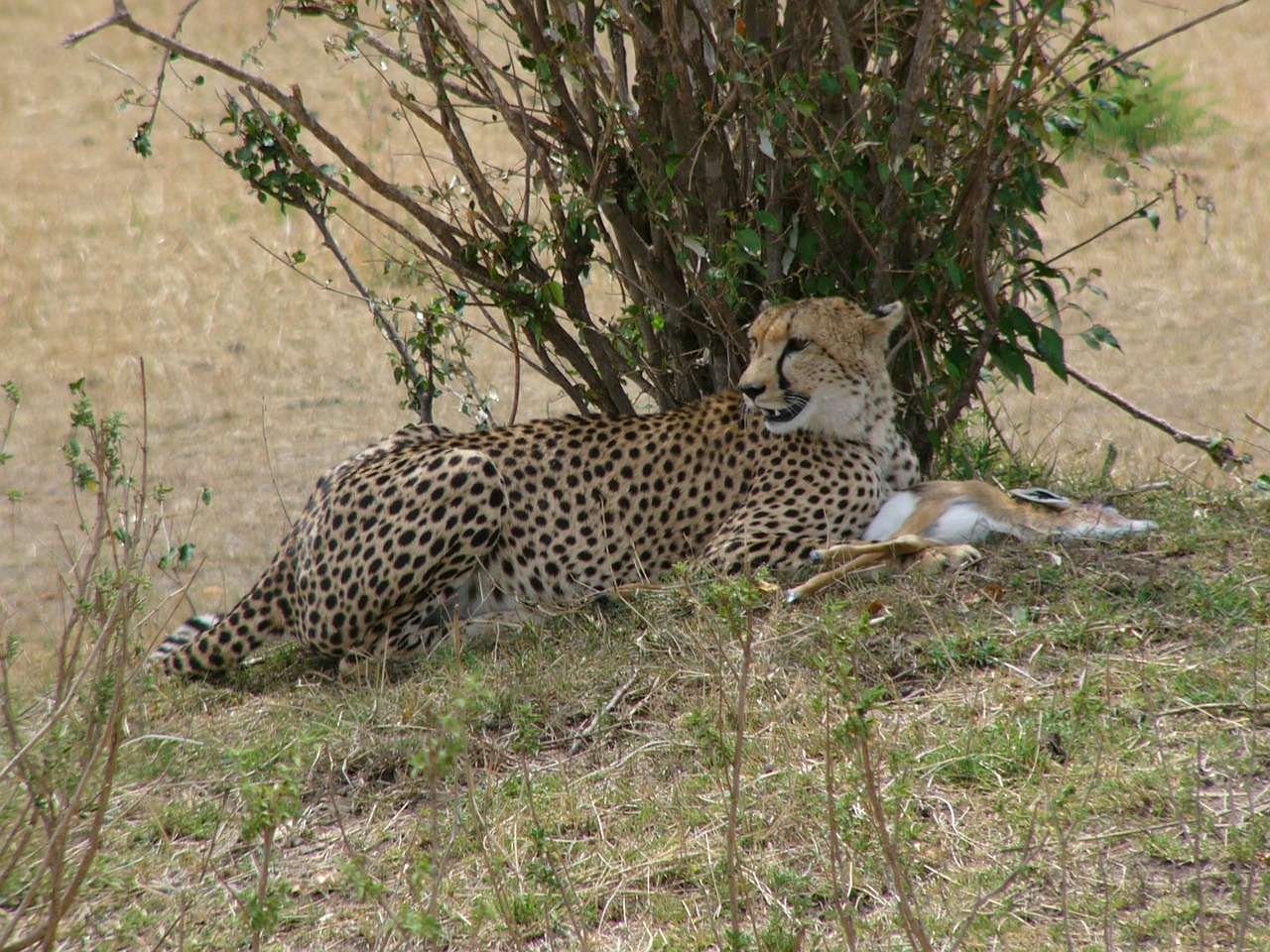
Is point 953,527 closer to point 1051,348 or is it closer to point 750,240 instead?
point 1051,348

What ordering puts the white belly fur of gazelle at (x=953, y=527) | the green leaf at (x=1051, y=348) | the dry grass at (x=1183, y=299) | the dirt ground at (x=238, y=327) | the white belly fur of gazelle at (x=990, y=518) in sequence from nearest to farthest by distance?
→ the white belly fur of gazelle at (x=953, y=527), the white belly fur of gazelle at (x=990, y=518), the green leaf at (x=1051, y=348), the dirt ground at (x=238, y=327), the dry grass at (x=1183, y=299)

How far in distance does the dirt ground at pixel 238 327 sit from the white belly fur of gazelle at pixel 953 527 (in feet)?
3.52

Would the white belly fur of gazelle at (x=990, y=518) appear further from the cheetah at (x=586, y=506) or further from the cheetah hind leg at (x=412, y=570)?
the cheetah hind leg at (x=412, y=570)

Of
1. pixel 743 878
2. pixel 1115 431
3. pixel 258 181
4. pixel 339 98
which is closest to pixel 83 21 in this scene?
pixel 339 98

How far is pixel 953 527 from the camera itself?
165 inches

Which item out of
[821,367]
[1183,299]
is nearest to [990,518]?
[821,367]

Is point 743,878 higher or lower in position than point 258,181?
lower

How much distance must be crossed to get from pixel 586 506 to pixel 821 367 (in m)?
0.81

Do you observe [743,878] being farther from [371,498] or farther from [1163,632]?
[371,498]

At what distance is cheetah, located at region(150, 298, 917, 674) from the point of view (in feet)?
14.2

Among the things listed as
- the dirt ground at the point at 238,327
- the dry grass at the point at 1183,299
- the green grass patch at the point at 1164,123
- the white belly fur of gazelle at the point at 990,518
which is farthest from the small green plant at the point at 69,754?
the green grass patch at the point at 1164,123

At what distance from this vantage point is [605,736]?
357 centimetres

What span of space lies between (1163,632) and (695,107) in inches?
80.2

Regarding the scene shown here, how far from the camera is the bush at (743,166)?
4211 millimetres
